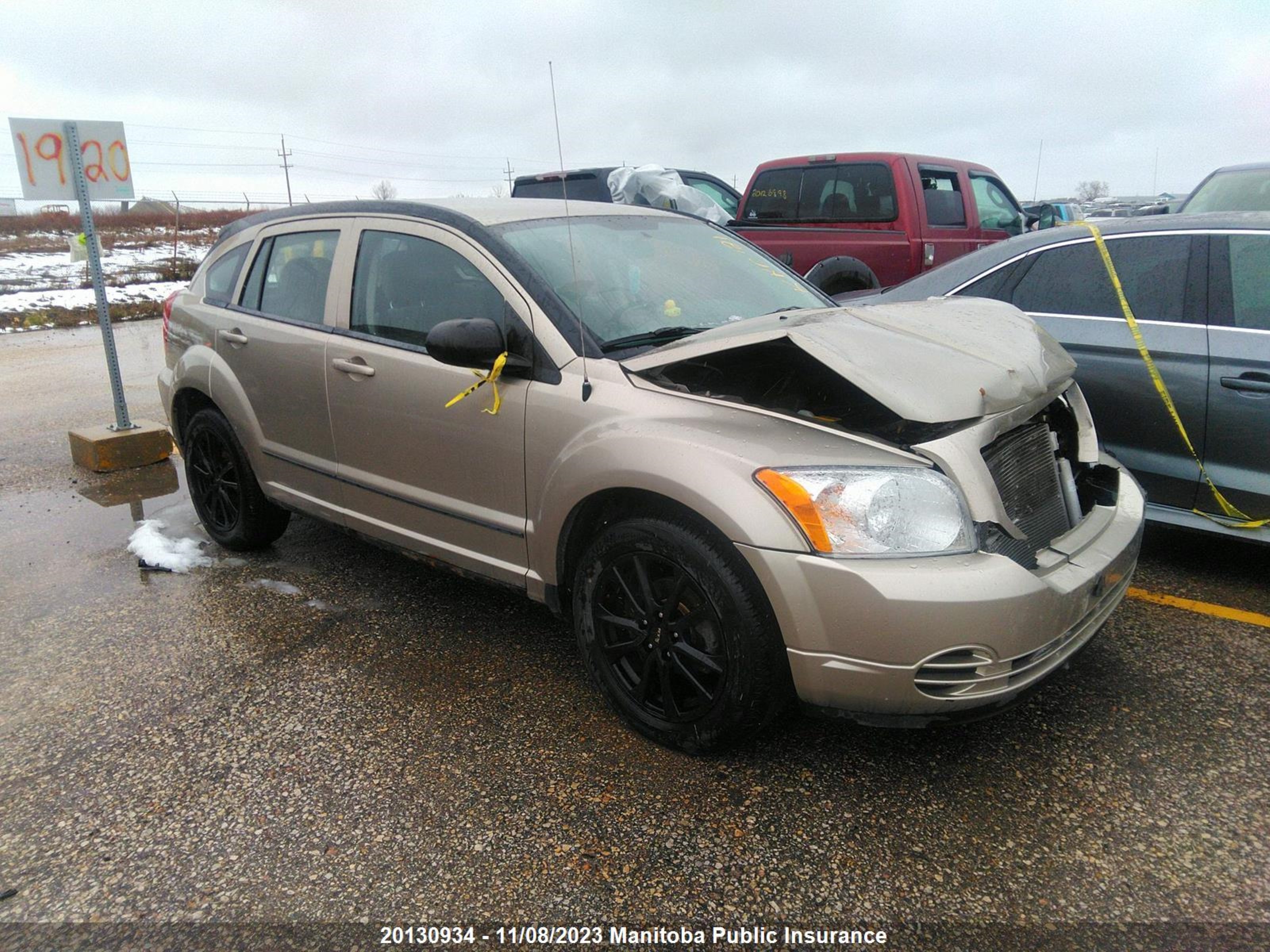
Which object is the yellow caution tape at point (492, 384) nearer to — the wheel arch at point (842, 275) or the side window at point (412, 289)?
the side window at point (412, 289)

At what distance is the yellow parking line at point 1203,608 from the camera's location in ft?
11.8

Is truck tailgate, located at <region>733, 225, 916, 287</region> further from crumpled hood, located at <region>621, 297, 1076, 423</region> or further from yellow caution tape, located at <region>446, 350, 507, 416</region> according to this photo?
yellow caution tape, located at <region>446, 350, 507, 416</region>

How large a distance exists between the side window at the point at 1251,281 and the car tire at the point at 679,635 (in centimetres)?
273

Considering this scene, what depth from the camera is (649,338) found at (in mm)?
3117

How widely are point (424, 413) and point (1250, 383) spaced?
3.28 meters

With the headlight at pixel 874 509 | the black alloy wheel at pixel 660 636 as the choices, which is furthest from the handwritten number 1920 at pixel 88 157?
the headlight at pixel 874 509

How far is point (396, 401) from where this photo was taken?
11.3 feet

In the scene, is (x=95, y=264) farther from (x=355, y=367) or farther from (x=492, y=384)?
(x=492, y=384)

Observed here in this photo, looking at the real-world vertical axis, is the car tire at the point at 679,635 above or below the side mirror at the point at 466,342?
below

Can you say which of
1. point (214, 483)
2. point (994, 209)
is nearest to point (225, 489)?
point (214, 483)

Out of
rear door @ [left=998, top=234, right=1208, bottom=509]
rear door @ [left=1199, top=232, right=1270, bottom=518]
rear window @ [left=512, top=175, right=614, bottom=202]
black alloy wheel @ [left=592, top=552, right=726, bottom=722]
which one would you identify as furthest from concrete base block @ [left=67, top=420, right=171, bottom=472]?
rear door @ [left=1199, top=232, right=1270, bottom=518]

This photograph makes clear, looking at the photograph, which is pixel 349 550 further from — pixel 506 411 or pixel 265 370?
pixel 506 411

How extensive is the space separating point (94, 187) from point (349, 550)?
3.68 metres

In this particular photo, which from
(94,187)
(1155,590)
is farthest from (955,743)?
(94,187)
